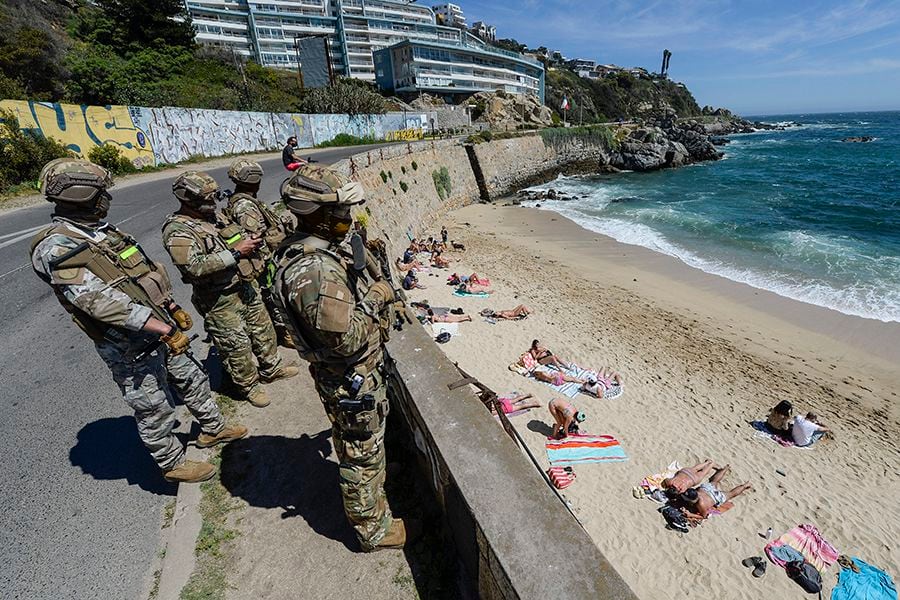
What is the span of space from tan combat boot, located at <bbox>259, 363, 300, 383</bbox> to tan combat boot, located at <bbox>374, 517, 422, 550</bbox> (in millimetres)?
2659

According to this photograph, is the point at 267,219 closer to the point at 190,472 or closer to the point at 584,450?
the point at 190,472

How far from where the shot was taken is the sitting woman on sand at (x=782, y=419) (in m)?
7.07

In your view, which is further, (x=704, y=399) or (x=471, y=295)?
(x=471, y=295)

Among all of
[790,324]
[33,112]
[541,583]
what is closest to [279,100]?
[33,112]

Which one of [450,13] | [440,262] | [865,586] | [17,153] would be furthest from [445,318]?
[450,13]

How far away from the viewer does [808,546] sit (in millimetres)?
5207

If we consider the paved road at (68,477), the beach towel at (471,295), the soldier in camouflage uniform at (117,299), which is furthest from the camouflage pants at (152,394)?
the beach towel at (471,295)

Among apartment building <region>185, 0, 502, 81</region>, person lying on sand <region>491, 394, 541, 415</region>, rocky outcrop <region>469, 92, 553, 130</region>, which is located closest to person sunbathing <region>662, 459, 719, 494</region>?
person lying on sand <region>491, 394, 541, 415</region>

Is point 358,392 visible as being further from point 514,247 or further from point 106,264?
point 514,247

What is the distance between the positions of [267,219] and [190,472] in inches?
120

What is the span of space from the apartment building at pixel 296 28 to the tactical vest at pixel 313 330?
67.0 metres

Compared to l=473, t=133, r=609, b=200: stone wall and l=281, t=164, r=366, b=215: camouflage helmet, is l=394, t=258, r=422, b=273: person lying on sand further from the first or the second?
l=473, t=133, r=609, b=200: stone wall

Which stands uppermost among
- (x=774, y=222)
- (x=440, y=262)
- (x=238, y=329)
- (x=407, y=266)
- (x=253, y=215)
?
(x=253, y=215)

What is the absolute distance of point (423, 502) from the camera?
3135mm
